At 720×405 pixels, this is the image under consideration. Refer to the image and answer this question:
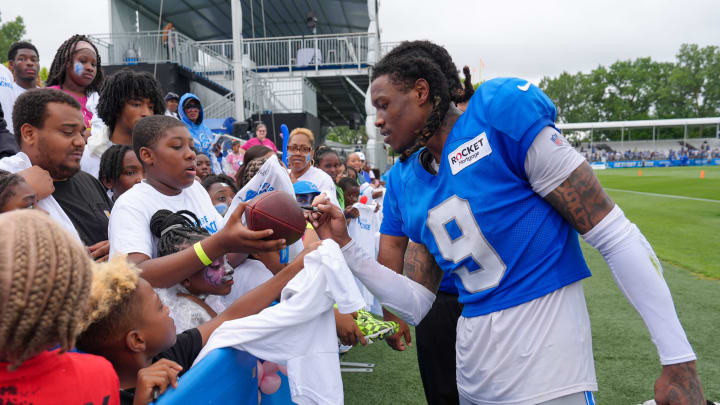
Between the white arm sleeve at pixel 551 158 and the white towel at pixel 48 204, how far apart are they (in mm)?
1954

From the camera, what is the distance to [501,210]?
1.70m

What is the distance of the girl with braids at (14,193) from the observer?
1.96 m

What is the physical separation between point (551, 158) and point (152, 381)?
1.44 metres

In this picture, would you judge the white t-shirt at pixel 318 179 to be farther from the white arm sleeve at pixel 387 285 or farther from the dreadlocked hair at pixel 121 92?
the white arm sleeve at pixel 387 285

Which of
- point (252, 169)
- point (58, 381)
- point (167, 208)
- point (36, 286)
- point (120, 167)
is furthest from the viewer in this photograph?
point (252, 169)

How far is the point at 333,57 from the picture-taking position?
21828 millimetres

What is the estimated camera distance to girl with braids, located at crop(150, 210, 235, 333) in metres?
2.00

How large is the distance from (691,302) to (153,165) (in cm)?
630

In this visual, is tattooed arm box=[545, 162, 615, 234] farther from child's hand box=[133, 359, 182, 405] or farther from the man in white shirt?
the man in white shirt

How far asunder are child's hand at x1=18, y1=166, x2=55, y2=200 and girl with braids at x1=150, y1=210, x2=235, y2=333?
568 millimetres

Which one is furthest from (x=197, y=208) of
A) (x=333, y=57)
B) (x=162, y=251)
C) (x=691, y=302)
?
(x=333, y=57)

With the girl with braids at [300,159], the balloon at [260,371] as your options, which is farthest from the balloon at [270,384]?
the girl with braids at [300,159]

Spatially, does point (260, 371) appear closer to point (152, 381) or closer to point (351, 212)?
point (152, 381)

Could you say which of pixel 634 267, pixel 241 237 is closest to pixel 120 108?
pixel 241 237
